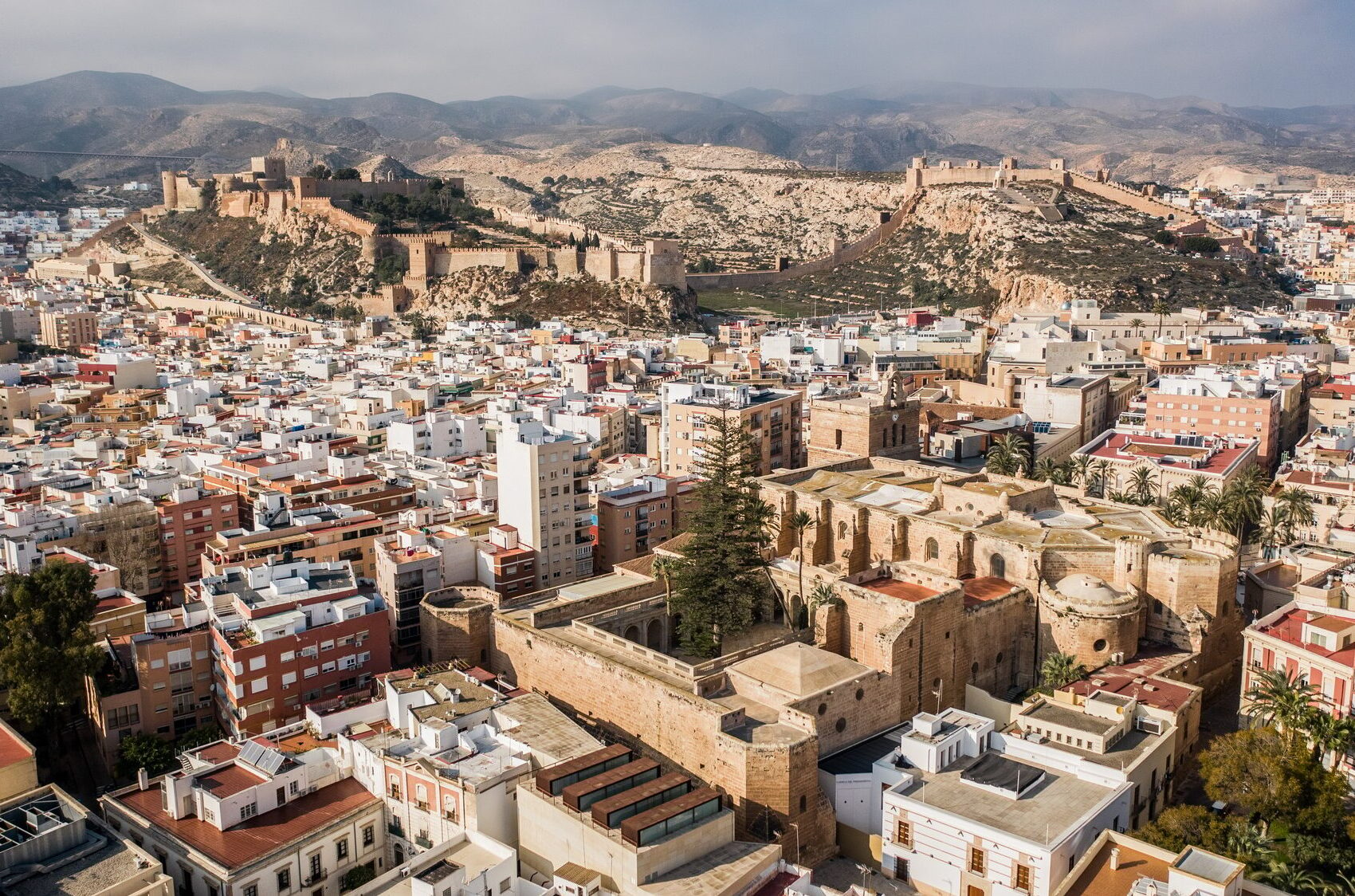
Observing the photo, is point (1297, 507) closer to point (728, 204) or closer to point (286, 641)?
point (286, 641)

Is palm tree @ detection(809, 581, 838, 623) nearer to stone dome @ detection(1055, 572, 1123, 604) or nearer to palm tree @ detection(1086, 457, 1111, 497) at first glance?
stone dome @ detection(1055, 572, 1123, 604)

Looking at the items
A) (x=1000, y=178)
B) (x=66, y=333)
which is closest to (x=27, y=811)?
(x=66, y=333)

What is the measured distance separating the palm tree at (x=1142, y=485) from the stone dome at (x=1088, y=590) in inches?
477

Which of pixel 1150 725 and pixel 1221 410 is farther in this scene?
pixel 1221 410

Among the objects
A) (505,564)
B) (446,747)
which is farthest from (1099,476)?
(446,747)

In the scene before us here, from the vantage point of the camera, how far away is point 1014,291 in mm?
94750

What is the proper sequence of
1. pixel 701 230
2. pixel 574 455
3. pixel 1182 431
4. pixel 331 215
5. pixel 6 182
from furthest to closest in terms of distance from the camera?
pixel 6 182, pixel 701 230, pixel 331 215, pixel 1182 431, pixel 574 455

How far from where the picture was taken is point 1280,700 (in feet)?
80.9

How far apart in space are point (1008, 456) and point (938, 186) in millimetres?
78434

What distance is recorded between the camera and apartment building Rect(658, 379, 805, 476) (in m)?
46.2

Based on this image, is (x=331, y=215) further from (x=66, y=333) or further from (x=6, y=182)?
(x=6, y=182)

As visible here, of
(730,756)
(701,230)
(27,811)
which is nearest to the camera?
(27,811)

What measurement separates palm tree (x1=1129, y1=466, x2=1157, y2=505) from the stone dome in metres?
12.1

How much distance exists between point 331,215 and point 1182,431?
85.8m
